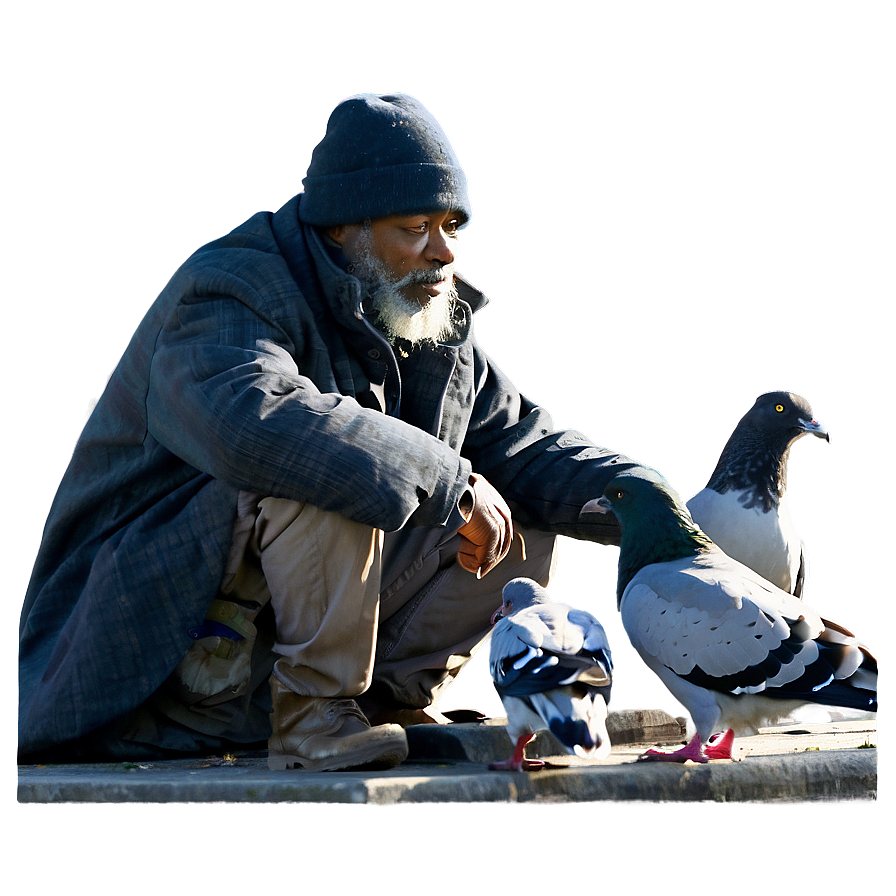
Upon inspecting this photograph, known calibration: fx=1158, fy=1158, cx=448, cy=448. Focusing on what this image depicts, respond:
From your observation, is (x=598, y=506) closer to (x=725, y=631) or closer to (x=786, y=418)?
(x=725, y=631)

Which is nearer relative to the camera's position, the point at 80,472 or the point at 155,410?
the point at 155,410

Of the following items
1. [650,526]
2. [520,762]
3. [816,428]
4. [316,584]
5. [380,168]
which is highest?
[380,168]

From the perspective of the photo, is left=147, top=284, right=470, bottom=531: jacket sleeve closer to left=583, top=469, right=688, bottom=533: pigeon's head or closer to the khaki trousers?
the khaki trousers

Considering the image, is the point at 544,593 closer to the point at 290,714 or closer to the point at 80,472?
the point at 290,714

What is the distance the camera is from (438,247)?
4.60 metres

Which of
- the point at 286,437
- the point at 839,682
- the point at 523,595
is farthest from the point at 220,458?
the point at 839,682

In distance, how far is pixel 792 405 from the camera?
499 centimetres

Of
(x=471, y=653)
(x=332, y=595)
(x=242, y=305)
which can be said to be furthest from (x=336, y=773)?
(x=242, y=305)

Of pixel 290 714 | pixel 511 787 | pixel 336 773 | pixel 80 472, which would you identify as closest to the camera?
pixel 511 787

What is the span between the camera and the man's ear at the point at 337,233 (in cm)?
459

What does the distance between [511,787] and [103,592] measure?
63.2 inches

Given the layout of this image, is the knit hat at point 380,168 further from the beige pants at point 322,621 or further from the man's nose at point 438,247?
the beige pants at point 322,621

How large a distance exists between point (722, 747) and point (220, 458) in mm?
1819

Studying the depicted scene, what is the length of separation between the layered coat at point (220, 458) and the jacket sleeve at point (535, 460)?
0.01 metres
